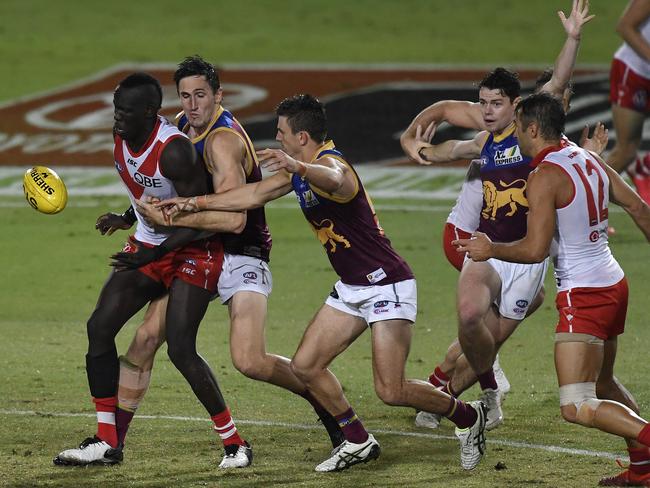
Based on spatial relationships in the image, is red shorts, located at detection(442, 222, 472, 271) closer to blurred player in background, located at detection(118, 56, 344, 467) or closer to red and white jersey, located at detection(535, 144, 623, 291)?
blurred player in background, located at detection(118, 56, 344, 467)

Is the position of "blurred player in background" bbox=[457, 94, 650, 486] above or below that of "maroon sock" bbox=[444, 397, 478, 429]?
above

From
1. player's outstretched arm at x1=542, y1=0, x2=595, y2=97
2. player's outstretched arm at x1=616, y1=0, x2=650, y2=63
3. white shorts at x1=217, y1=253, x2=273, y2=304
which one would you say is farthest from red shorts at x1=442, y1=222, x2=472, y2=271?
player's outstretched arm at x1=616, y1=0, x2=650, y2=63

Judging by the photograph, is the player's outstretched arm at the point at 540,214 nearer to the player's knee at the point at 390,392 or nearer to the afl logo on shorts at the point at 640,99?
the player's knee at the point at 390,392

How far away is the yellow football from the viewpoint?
857cm

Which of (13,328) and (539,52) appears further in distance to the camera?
(539,52)

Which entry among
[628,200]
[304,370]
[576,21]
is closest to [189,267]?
[304,370]

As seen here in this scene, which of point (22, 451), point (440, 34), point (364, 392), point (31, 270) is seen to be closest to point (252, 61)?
point (440, 34)

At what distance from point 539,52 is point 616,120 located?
14.4 metres

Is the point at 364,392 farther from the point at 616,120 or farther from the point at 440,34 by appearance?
the point at 440,34

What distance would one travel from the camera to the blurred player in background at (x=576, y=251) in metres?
7.17

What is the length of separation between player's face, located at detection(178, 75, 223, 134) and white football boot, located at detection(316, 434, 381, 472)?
6.78 feet

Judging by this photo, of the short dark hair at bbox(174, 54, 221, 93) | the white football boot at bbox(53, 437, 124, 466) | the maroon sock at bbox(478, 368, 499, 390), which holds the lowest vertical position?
the white football boot at bbox(53, 437, 124, 466)

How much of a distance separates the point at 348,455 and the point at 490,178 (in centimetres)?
202

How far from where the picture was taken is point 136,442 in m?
8.49
